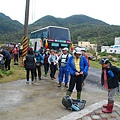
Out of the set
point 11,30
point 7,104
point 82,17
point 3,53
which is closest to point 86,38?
point 11,30

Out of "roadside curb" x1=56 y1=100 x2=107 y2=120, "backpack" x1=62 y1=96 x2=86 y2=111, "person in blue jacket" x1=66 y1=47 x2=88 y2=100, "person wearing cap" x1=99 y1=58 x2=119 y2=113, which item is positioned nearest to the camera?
"roadside curb" x1=56 y1=100 x2=107 y2=120

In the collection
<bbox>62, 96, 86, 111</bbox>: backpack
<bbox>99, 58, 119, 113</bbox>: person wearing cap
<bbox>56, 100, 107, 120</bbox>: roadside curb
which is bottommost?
<bbox>56, 100, 107, 120</bbox>: roadside curb

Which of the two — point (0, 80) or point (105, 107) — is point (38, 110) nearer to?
point (105, 107)

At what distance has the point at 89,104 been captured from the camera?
550cm

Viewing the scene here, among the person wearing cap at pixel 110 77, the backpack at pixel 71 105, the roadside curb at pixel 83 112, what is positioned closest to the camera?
the roadside curb at pixel 83 112

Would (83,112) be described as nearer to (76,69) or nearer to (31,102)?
(76,69)

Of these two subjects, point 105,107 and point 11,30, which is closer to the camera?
point 105,107

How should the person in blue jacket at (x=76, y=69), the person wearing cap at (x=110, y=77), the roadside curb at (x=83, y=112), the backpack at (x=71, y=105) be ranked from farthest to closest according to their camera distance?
the person in blue jacket at (x=76, y=69), the backpack at (x=71, y=105), the person wearing cap at (x=110, y=77), the roadside curb at (x=83, y=112)

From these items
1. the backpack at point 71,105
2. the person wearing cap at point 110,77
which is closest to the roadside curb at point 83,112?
the backpack at point 71,105

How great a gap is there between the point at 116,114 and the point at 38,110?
197 cm

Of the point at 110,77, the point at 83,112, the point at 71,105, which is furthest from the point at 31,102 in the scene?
the point at 110,77

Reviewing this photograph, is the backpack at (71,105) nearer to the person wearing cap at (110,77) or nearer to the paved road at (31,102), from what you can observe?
the paved road at (31,102)

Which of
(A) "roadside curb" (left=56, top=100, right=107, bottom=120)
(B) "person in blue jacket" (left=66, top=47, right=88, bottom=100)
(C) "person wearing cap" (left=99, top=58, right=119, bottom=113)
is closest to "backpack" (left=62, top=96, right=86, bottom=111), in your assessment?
(A) "roadside curb" (left=56, top=100, right=107, bottom=120)

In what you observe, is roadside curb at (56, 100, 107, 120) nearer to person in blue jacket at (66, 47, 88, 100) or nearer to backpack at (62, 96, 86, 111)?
backpack at (62, 96, 86, 111)
